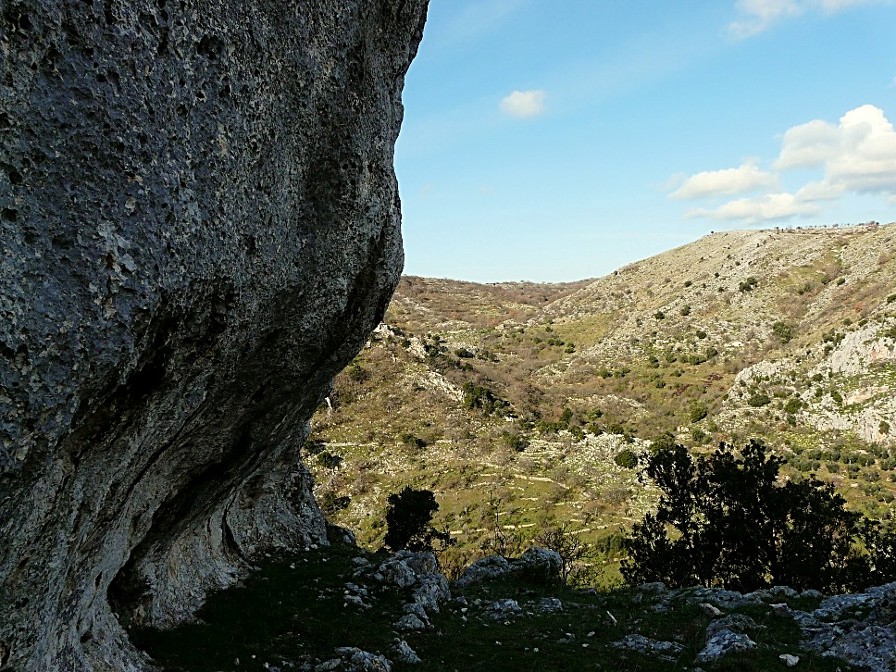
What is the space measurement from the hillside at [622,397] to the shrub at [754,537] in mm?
10119

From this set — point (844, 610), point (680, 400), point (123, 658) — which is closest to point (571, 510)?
point (844, 610)

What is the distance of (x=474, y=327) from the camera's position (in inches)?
4500

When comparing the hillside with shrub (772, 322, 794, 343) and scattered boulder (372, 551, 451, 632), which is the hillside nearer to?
shrub (772, 322, 794, 343)

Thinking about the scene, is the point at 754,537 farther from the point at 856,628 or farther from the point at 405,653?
the point at 405,653

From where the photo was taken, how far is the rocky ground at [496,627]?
47.3 ft

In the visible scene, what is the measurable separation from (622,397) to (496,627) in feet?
182

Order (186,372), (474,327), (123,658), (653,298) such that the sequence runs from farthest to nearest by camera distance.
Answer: (474,327)
(653,298)
(123,658)
(186,372)

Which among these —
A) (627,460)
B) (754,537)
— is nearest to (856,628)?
(754,537)

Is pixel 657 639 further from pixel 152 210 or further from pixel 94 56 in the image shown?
pixel 94 56

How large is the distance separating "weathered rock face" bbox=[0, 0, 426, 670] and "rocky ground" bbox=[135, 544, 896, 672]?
351 cm

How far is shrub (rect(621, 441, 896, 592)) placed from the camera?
2444cm

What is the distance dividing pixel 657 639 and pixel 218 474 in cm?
1437

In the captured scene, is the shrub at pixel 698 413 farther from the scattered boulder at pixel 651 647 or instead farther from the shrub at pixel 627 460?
the scattered boulder at pixel 651 647

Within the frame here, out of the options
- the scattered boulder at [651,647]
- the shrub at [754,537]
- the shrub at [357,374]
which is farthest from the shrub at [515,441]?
the scattered boulder at [651,647]
